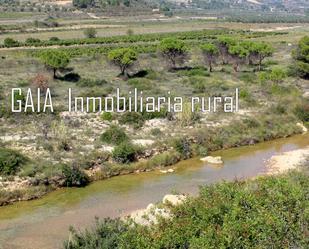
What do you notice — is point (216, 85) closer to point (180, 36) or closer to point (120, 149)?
point (120, 149)

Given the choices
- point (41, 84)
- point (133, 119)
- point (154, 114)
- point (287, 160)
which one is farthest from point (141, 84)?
point (287, 160)

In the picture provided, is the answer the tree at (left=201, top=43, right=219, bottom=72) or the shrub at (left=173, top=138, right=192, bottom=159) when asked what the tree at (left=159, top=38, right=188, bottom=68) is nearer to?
the tree at (left=201, top=43, right=219, bottom=72)

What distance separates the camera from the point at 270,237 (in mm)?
14586

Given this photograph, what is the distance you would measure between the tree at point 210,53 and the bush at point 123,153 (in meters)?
29.1

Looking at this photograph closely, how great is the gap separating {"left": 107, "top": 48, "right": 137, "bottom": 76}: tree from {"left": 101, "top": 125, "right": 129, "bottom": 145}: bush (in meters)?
19.4

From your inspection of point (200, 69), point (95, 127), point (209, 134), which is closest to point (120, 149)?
point (95, 127)

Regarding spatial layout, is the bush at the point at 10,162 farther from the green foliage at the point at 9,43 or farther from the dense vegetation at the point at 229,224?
the green foliage at the point at 9,43

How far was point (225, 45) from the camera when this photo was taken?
64812mm

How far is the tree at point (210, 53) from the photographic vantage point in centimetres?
6001

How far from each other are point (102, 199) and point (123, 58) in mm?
28080

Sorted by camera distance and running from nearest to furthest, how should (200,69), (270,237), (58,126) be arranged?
(270,237) → (58,126) → (200,69)

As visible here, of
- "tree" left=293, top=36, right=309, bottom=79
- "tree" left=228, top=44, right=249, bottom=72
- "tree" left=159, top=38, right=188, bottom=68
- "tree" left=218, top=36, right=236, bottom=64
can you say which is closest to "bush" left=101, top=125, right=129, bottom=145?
"tree" left=159, top=38, right=188, bottom=68

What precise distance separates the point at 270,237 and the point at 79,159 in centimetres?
1885

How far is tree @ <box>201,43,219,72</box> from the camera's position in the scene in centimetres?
6001
